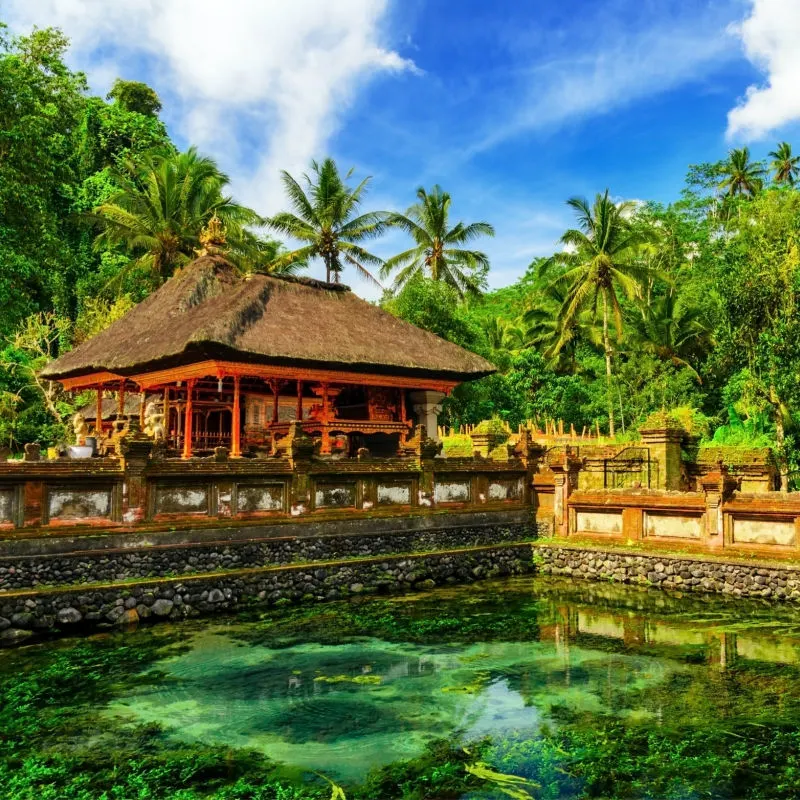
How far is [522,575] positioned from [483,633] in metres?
4.97

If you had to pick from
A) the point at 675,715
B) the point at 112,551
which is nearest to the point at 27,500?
the point at 112,551

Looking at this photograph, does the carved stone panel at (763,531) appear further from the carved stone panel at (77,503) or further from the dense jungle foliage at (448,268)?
the carved stone panel at (77,503)

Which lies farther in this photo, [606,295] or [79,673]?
[606,295]

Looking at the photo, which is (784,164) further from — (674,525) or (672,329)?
(674,525)

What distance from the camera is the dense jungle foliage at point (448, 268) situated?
19203mm

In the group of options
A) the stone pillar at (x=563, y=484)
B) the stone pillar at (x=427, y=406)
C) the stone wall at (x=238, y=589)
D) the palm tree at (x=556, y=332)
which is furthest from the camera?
the palm tree at (x=556, y=332)

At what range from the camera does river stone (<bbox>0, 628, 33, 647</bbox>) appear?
10.2 metres

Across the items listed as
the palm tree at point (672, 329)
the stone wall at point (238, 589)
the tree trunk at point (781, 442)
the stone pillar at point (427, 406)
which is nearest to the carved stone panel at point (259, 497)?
the stone wall at point (238, 589)

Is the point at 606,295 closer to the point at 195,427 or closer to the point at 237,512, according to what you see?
the point at 195,427

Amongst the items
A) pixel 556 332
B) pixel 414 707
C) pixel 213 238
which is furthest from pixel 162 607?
pixel 556 332

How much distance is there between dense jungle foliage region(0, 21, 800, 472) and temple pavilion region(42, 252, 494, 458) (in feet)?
12.1

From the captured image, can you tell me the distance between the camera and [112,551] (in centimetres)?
1151

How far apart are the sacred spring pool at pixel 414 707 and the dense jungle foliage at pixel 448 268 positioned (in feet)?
33.7

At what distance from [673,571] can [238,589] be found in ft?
25.8
